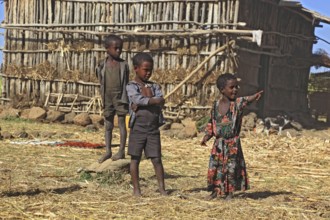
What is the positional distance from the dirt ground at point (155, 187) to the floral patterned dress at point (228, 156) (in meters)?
0.19

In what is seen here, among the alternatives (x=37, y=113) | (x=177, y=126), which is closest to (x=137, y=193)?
(x=177, y=126)

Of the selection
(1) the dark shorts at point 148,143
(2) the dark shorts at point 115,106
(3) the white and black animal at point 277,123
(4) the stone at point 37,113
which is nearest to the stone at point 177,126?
(3) the white and black animal at point 277,123

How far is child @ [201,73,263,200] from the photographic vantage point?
6434 mm

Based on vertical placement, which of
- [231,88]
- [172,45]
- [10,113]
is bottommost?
[10,113]

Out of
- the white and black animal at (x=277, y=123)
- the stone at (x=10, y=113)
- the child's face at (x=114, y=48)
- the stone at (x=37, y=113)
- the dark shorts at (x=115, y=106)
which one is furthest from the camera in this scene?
the stone at (x=10, y=113)

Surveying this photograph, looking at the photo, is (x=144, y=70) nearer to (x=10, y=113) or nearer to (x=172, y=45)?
(x=172, y=45)

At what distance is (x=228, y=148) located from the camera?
6461 mm

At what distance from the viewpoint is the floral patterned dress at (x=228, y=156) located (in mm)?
6441

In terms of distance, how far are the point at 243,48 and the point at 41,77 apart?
22.1ft

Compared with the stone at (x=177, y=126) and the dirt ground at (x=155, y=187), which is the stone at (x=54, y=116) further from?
the dirt ground at (x=155, y=187)

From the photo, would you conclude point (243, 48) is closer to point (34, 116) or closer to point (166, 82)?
point (166, 82)

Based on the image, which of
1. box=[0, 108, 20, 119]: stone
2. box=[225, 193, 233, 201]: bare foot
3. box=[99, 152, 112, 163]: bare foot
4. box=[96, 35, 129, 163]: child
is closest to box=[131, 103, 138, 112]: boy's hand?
box=[225, 193, 233, 201]: bare foot

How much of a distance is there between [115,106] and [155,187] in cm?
157

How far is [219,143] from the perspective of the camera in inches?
256
